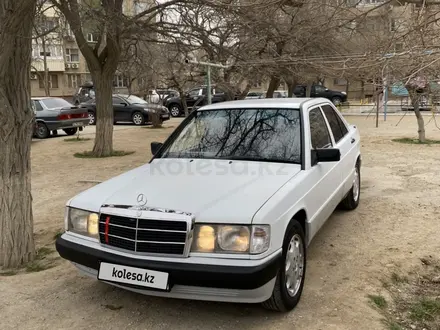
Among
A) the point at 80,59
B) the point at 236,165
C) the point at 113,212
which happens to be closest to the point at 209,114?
the point at 236,165

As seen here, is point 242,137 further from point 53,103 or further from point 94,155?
point 53,103

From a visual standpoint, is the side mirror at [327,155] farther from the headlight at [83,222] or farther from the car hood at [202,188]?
the headlight at [83,222]

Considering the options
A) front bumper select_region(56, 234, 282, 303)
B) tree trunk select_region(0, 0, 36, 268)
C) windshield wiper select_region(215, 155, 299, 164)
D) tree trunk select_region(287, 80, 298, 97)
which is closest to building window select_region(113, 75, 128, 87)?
tree trunk select_region(287, 80, 298, 97)

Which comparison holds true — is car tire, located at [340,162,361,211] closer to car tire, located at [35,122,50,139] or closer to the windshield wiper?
the windshield wiper

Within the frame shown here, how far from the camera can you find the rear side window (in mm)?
5203

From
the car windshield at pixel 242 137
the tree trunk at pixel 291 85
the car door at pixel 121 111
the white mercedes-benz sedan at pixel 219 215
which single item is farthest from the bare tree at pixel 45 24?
the car door at pixel 121 111

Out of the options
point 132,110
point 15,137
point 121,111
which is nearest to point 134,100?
point 132,110

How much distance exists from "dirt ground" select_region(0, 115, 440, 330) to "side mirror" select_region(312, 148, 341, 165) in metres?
1.02

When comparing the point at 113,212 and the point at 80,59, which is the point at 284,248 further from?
the point at 80,59

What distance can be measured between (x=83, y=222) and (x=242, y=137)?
1689 mm

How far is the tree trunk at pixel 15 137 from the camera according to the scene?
4051mm

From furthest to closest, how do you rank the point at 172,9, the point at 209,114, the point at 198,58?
the point at 198,58 < the point at 172,9 < the point at 209,114

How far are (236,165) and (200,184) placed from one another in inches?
20.9

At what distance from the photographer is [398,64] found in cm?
411
